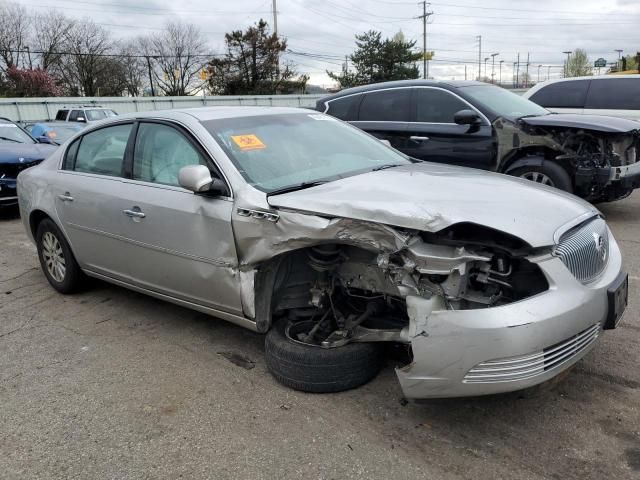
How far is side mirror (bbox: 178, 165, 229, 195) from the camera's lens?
3.25 m

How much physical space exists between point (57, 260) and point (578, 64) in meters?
86.6

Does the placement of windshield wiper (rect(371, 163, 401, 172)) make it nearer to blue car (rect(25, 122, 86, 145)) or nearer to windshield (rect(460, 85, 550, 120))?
windshield (rect(460, 85, 550, 120))

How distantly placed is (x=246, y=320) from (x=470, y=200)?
4.83ft

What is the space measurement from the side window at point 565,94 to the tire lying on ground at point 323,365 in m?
7.67

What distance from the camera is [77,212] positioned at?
4387mm

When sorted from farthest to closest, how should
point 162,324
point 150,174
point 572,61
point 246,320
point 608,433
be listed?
point 572,61
point 162,324
point 150,174
point 246,320
point 608,433

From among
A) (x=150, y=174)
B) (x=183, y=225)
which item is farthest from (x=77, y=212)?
(x=183, y=225)

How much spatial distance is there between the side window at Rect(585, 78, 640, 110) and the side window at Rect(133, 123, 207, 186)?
7712mm

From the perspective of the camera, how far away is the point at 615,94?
9.01 meters

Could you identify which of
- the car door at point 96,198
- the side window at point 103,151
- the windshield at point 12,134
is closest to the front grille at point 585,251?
the car door at point 96,198

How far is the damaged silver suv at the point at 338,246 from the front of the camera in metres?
2.54

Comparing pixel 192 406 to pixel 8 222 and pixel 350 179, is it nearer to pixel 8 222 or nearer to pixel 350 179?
→ pixel 350 179

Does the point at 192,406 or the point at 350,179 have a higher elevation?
the point at 350,179

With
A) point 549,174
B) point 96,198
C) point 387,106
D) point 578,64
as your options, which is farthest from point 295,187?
point 578,64
